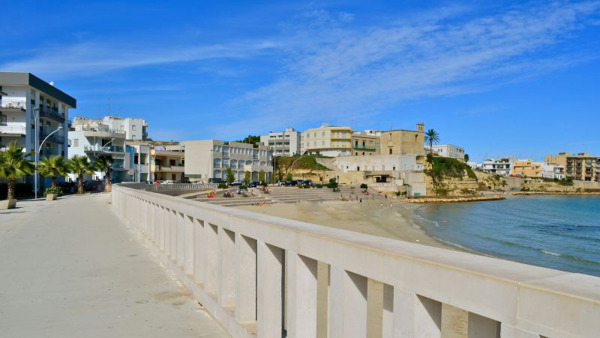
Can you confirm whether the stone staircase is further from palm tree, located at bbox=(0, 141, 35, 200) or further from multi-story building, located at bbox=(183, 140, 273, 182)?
multi-story building, located at bbox=(183, 140, 273, 182)

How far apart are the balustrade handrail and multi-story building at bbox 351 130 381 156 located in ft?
353

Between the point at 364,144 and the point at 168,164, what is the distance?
51.5 metres

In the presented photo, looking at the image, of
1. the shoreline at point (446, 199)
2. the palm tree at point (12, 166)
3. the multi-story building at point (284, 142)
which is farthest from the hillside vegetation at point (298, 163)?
the palm tree at point (12, 166)

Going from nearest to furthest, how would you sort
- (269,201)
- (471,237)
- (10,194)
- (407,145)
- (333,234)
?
1. (333,234)
2. (471,237)
3. (10,194)
4. (269,201)
5. (407,145)

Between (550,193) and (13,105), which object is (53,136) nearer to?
(13,105)

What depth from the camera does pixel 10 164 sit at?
32969mm

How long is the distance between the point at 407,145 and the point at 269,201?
52184 mm

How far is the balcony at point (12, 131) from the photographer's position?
47.1 meters

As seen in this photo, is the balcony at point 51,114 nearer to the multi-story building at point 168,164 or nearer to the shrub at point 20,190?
the shrub at point 20,190

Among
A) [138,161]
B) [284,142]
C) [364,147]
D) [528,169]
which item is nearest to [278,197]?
[138,161]

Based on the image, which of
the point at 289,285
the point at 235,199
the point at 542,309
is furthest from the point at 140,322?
the point at 235,199

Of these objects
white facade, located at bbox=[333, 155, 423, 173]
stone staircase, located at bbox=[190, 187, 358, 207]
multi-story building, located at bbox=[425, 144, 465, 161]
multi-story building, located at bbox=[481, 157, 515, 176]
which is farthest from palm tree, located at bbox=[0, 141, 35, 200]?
multi-story building, located at bbox=[481, 157, 515, 176]

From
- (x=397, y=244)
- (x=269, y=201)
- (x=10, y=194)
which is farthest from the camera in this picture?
(x=269, y=201)

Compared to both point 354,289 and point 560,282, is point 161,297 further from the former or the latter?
point 560,282
